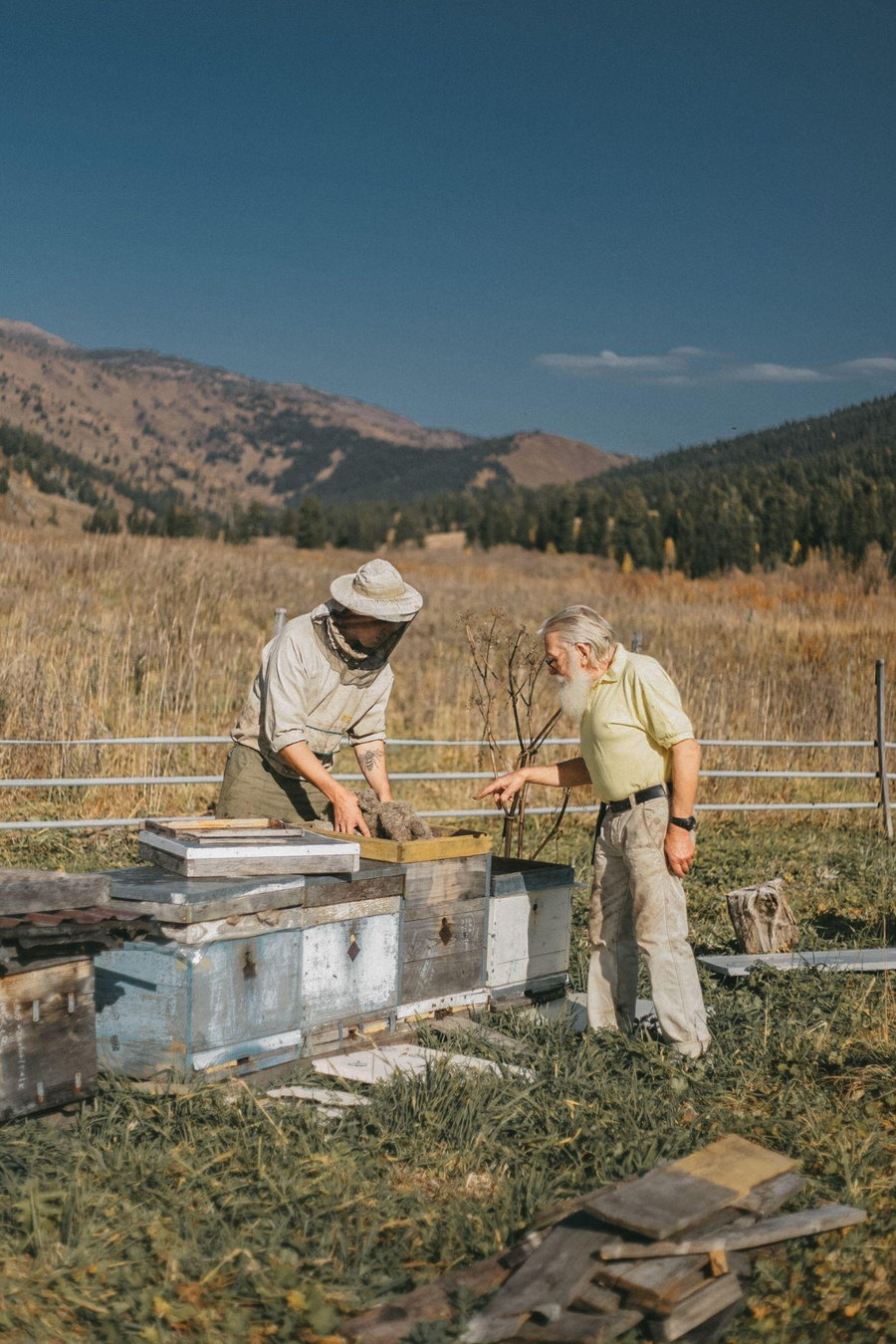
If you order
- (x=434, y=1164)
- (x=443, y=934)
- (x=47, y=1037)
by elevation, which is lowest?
(x=434, y=1164)

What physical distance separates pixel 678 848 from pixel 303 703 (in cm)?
166

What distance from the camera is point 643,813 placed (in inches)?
174

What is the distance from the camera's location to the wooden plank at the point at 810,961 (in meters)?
5.68

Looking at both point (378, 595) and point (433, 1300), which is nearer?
point (433, 1300)

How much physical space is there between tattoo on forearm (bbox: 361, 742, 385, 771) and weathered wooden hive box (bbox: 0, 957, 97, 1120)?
1903mm

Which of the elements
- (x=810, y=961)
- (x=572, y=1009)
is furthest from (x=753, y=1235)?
(x=810, y=961)

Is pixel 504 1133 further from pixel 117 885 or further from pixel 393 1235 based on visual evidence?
pixel 117 885

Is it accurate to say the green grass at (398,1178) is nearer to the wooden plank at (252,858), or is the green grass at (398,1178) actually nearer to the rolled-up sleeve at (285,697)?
the wooden plank at (252,858)

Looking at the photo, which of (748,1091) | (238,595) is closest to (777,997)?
(748,1091)

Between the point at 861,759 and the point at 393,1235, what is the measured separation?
31.3 feet

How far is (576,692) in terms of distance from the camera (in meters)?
4.46

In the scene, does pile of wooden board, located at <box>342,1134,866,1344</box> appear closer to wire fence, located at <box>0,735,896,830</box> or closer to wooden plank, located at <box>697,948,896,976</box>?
wooden plank, located at <box>697,948,896,976</box>

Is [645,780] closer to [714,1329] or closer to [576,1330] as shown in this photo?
[714,1329]

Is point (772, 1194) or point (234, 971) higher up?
point (234, 971)
